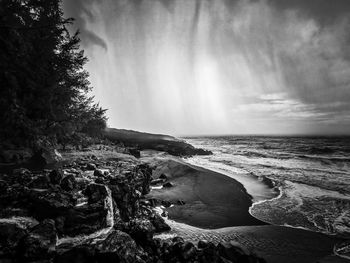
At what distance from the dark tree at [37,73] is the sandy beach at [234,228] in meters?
7.60

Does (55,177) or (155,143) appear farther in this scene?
(155,143)

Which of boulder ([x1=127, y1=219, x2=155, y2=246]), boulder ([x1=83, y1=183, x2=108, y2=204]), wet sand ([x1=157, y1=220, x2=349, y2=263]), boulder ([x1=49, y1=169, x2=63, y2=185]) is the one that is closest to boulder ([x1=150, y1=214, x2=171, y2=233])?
wet sand ([x1=157, y1=220, x2=349, y2=263])

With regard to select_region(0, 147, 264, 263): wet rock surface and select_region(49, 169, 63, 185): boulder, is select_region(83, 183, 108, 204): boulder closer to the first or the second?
select_region(0, 147, 264, 263): wet rock surface

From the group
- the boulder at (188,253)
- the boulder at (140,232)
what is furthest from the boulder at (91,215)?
the boulder at (188,253)

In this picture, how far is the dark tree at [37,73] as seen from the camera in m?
9.53

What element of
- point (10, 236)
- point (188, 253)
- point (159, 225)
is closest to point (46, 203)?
point (10, 236)

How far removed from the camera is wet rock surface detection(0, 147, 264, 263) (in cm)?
406

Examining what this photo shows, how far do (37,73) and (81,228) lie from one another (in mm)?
10159

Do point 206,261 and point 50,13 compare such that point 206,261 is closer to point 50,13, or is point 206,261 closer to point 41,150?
point 41,150

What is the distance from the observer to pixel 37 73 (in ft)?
38.1

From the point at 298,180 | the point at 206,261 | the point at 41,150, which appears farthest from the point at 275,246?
the point at 41,150

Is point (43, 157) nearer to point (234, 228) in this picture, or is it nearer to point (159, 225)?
point (159, 225)

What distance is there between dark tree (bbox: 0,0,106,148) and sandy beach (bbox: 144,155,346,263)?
24.9 ft

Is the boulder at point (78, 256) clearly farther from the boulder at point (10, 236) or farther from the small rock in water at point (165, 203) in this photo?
the small rock in water at point (165, 203)
